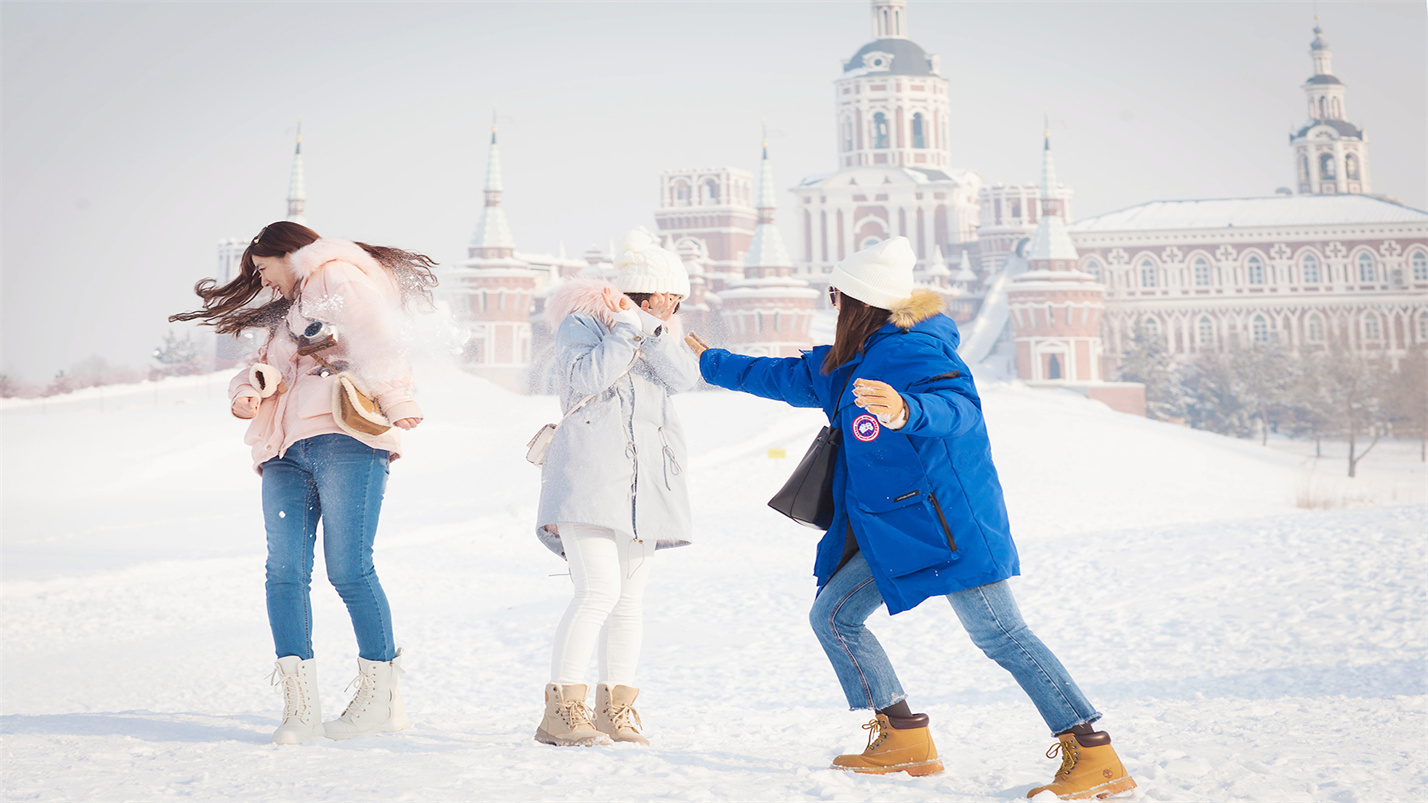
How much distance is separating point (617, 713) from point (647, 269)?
1.23 metres

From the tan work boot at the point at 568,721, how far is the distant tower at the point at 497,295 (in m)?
35.3

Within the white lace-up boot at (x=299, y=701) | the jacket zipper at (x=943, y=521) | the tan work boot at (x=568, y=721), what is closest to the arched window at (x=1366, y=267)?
the jacket zipper at (x=943, y=521)

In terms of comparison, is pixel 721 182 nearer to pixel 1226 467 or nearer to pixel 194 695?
pixel 1226 467

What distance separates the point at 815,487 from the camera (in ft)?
9.35

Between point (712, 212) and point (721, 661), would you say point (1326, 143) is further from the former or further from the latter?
point (721, 661)

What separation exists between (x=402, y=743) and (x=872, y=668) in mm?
1271

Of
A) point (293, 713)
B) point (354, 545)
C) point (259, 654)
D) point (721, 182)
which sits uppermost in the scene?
point (721, 182)

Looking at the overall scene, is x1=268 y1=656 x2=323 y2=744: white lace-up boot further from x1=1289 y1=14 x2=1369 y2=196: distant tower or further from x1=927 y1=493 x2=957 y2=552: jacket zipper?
x1=1289 y1=14 x2=1369 y2=196: distant tower

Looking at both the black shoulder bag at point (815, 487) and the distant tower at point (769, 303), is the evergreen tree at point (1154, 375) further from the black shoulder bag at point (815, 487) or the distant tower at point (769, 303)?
the black shoulder bag at point (815, 487)

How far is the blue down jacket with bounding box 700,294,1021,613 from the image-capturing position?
2.63m

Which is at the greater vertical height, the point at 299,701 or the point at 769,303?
the point at 769,303

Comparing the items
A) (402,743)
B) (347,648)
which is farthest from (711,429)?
(402,743)

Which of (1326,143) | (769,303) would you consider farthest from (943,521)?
(1326,143)

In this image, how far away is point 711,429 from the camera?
18734 millimetres
